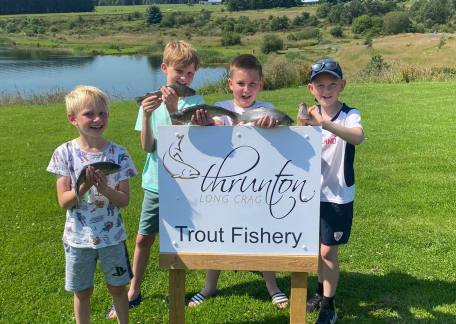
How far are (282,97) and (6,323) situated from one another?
1473 centimetres

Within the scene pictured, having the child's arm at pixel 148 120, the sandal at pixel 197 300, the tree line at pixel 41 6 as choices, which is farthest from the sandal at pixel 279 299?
Result: the tree line at pixel 41 6

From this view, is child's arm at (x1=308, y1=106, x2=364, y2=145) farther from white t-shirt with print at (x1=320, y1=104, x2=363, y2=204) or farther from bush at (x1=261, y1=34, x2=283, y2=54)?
bush at (x1=261, y1=34, x2=283, y2=54)

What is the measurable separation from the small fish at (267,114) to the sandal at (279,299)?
180cm

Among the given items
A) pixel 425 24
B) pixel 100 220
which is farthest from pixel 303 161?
pixel 425 24

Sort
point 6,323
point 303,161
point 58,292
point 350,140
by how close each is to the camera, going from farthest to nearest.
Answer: point 58,292 < point 6,323 < point 350,140 < point 303,161

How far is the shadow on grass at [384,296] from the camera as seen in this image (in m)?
3.94

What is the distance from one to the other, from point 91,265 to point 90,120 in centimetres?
101

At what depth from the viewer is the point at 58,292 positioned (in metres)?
4.43

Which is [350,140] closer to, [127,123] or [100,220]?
[100,220]

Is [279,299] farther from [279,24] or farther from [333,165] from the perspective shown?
[279,24]

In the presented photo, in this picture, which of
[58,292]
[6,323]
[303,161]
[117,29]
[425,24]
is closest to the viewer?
[303,161]

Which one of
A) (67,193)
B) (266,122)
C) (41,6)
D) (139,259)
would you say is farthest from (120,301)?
(41,6)

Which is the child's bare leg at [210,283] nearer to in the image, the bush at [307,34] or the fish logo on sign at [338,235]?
the fish logo on sign at [338,235]

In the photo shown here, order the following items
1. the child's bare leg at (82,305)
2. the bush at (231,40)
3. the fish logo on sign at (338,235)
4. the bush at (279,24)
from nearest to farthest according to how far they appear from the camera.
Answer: the child's bare leg at (82,305) → the fish logo on sign at (338,235) → the bush at (231,40) → the bush at (279,24)
